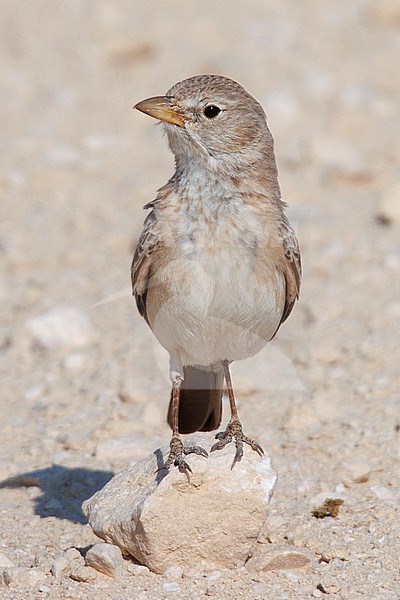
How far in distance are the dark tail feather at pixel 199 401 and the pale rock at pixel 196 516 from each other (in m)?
0.77

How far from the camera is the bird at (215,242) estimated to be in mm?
5008

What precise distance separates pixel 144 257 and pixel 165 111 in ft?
2.44

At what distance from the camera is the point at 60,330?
7.68 meters

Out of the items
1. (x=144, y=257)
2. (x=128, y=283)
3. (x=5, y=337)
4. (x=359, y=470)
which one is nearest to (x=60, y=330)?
(x=5, y=337)

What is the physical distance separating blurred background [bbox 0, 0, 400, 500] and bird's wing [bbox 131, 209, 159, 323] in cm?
129

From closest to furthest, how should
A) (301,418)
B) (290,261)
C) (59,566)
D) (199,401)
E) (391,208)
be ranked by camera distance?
(59,566) < (290,261) < (199,401) < (301,418) < (391,208)

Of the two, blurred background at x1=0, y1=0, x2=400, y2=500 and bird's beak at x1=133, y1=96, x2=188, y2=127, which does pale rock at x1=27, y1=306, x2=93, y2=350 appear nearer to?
blurred background at x1=0, y1=0, x2=400, y2=500

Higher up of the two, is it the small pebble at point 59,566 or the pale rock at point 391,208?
the pale rock at point 391,208

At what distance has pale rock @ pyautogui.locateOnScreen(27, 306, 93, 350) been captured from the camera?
7.66 meters

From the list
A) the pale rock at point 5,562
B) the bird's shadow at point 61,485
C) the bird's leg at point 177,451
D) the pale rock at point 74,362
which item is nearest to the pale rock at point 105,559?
the pale rock at point 5,562

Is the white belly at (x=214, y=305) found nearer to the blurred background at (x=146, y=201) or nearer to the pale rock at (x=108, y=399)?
the blurred background at (x=146, y=201)

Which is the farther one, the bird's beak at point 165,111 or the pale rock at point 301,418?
the pale rock at point 301,418

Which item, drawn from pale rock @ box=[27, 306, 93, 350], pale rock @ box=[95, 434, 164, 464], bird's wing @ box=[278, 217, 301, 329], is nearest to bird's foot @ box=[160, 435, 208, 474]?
bird's wing @ box=[278, 217, 301, 329]

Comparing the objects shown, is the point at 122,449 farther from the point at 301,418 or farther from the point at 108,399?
the point at 301,418
